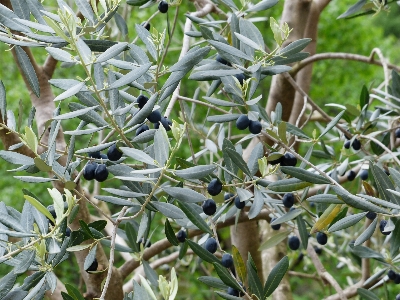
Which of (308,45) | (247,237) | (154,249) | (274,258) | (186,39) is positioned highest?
(186,39)

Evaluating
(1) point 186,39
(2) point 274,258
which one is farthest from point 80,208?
(2) point 274,258

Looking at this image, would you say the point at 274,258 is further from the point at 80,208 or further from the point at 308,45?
the point at 80,208

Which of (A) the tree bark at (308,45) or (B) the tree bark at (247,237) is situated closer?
(B) the tree bark at (247,237)

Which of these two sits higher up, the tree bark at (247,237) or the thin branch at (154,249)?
the thin branch at (154,249)

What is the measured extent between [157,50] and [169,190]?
0.24 m

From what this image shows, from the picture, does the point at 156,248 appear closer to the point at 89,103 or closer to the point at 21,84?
the point at 89,103

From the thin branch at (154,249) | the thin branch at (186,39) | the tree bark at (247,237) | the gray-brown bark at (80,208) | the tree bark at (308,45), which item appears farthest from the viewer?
the tree bark at (308,45)

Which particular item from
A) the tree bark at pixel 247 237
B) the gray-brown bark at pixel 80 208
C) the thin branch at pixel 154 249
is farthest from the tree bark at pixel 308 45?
the gray-brown bark at pixel 80 208

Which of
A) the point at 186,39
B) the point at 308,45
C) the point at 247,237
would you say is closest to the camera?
the point at 186,39

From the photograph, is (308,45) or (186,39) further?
(308,45)

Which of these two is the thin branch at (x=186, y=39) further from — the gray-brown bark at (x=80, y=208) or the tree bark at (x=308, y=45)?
the tree bark at (x=308, y=45)

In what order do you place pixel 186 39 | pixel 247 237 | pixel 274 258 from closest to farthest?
1. pixel 186 39
2. pixel 247 237
3. pixel 274 258

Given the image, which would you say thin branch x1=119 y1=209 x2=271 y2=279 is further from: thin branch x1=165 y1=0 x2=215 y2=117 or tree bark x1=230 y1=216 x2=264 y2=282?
thin branch x1=165 y1=0 x2=215 y2=117

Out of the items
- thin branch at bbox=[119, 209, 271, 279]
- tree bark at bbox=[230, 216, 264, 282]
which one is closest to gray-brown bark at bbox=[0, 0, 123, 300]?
thin branch at bbox=[119, 209, 271, 279]
